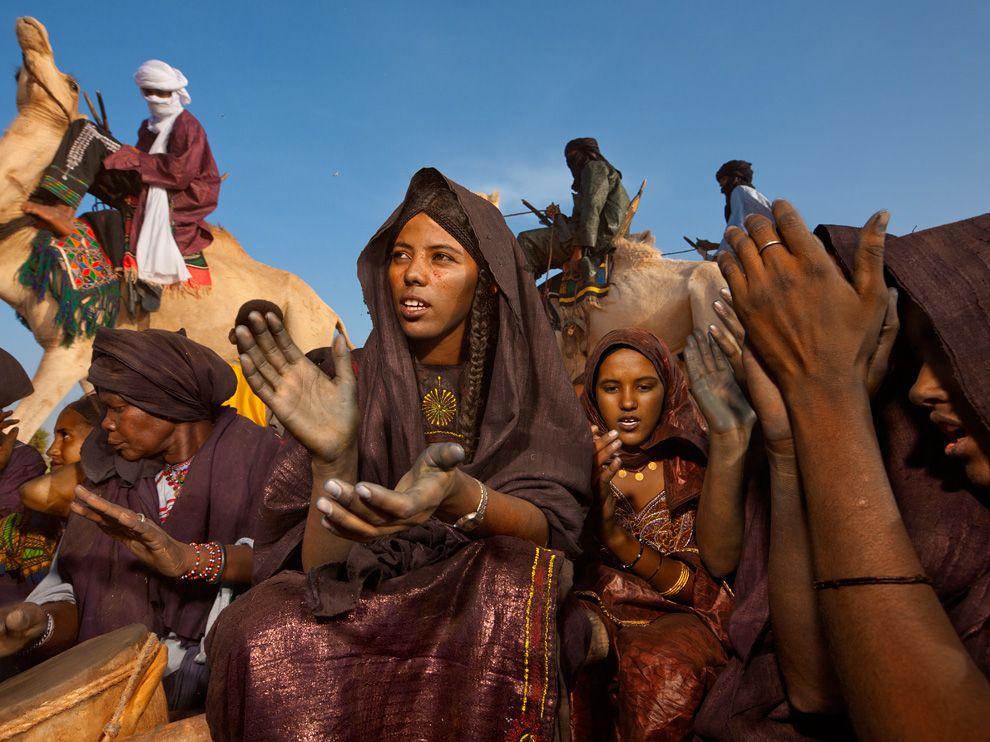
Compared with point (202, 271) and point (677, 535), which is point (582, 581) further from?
point (202, 271)

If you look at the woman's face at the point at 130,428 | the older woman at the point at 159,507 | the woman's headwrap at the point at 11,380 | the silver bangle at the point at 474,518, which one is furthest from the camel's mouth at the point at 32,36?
the silver bangle at the point at 474,518

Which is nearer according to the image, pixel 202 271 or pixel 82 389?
pixel 82 389

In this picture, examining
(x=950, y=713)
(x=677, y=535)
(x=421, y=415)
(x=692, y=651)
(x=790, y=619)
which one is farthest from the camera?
(x=677, y=535)

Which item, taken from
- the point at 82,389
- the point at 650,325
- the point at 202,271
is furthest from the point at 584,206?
the point at 82,389

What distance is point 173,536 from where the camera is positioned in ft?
10.6

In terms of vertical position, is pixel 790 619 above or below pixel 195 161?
below

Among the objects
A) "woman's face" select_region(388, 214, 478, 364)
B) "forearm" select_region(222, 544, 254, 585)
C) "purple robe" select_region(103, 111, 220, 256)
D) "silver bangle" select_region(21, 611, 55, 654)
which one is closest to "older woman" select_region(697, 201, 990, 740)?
"woman's face" select_region(388, 214, 478, 364)

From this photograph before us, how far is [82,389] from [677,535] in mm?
8886

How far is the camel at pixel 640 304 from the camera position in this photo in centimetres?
1027

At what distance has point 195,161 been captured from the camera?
33.9ft

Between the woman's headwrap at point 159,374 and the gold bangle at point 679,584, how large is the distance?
232 centimetres

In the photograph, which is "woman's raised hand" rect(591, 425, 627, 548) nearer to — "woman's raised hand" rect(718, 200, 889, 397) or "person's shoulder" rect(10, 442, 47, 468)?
"woman's raised hand" rect(718, 200, 889, 397)

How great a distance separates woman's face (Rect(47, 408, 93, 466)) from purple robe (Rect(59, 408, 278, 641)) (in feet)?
4.19

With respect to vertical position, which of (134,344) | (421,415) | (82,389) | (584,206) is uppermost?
(584,206)
